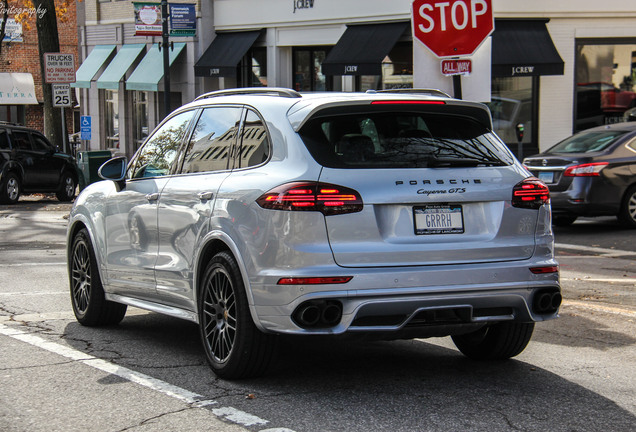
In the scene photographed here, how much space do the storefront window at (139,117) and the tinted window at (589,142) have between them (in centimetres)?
1915

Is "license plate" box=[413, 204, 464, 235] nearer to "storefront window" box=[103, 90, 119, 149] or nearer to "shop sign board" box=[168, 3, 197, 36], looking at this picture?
"shop sign board" box=[168, 3, 197, 36]

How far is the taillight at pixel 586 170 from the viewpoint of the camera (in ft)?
51.6

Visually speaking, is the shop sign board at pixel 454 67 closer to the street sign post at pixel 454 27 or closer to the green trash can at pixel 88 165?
the street sign post at pixel 454 27

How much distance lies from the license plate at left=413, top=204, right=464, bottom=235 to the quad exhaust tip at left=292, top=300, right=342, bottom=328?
648 millimetres

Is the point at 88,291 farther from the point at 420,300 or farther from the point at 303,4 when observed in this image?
the point at 303,4

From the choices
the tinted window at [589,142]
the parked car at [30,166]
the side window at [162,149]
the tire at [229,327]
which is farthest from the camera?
the parked car at [30,166]

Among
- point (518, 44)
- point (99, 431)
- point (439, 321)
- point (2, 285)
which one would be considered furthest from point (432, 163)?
point (518, 44)

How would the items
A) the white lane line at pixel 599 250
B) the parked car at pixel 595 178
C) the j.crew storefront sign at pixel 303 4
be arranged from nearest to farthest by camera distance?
the white lane line at pixel 599 250
the parked car at pixel 595 178
the j.crew storefront sign at pixel 303 4

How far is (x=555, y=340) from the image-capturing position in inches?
299

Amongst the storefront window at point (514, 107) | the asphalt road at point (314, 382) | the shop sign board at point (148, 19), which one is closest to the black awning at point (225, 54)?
the shop sign board at point (148, 19)

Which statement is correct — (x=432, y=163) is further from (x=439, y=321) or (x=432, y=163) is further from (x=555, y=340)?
(x=555, y=340)

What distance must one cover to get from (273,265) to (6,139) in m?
20.6

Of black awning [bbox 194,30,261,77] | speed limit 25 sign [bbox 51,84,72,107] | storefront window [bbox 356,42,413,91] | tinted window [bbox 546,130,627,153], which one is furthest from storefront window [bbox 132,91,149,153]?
tinted window [bbox 546,130,627,153]

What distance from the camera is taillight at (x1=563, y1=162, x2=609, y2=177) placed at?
15.7 meters
